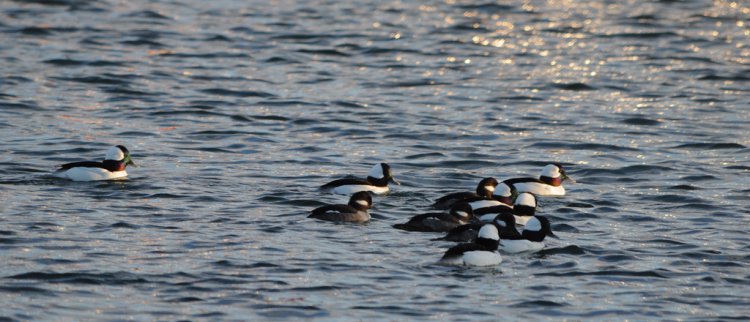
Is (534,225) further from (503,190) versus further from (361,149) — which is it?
(361,149)

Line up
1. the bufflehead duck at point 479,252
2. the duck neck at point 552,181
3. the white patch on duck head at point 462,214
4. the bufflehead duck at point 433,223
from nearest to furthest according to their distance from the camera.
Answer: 1. the bufflehead duck at point 479,252
2. the bufflehead duck at point 433,223
3. the white patch on duck head at point 462,214
4. the duck neck at point 552,181

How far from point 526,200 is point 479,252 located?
2.87 meters

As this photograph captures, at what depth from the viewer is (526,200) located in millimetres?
16703

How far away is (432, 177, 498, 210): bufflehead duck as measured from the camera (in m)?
17.2

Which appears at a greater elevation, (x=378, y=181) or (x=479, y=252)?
(x=479, y=252)

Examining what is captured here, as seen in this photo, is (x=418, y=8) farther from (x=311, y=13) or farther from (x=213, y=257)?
(x=213, y=257)

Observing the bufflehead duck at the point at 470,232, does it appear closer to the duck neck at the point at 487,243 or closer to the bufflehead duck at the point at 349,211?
the duck neck at the point at 487,243

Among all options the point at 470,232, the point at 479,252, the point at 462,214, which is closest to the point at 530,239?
the point at 470,232

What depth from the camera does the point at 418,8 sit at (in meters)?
36.8

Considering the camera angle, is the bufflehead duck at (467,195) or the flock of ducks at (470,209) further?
the bufflehead duck at (467,195)

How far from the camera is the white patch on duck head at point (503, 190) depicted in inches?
699

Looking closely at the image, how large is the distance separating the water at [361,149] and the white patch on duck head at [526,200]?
0.56m

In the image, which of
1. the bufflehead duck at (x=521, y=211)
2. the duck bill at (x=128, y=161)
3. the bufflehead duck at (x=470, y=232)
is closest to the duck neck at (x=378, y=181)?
the bufflehead duck at (x=521, y=211)

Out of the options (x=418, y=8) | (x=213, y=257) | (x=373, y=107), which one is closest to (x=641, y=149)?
(x=373, y=107)
